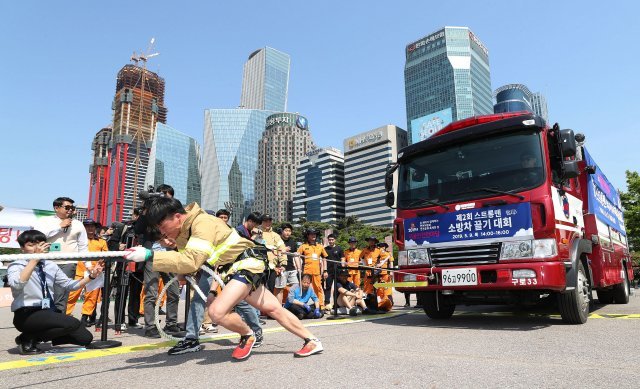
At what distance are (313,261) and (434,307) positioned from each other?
370 cm

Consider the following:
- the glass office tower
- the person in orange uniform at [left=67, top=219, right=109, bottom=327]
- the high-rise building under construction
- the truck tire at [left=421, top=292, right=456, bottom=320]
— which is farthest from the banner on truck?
the glass office tower

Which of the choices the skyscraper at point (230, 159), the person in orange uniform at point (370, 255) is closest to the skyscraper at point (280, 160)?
the skyscraper at point (230, 159)

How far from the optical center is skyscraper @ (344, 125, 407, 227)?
13200cm

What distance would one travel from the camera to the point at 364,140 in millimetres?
139125

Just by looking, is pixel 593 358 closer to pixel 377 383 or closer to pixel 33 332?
pixel 377 383

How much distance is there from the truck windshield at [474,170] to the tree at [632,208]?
28243 mm

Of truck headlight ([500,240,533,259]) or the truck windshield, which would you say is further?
the truck windshield

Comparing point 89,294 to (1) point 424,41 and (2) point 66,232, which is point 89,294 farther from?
(1) point 424,41

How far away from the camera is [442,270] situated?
18.6 ft

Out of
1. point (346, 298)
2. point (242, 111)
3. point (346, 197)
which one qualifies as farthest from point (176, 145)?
point (346, 298)

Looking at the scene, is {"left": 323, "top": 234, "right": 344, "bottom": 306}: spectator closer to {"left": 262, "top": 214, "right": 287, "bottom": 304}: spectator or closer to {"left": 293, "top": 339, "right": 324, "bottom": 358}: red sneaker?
{"left": 262, "top": 214, "right": 287, "bottom": 304}: spectator

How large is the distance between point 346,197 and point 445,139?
13718 cm

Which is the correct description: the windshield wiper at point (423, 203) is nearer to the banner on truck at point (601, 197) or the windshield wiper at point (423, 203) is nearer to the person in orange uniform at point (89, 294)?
the banner on truck at point (601, 197)

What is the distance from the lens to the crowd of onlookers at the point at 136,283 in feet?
14.3
